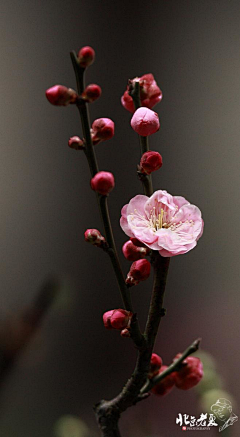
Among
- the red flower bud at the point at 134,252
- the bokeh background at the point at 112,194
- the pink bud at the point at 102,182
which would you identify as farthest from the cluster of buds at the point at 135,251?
the bokeh background at the point at 112,194

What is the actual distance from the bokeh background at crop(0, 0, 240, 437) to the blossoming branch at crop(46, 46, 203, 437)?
0.46 m

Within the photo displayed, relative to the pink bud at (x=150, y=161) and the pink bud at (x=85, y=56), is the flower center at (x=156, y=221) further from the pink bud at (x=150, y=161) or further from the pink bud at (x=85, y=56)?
the pink bud at (x=85, y=56)

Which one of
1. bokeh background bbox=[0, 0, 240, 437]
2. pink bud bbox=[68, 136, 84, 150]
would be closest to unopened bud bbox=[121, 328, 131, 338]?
pink bud bbox=[68, 136, 84, 150]

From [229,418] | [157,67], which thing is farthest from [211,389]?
[157,67]

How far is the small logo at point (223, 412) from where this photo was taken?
2.52 feet

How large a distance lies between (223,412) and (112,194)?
58 centimetres

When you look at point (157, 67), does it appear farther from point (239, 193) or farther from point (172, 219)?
point (172, 219)

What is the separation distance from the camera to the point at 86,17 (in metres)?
1.10

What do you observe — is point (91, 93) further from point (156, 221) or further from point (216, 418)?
point (216, 418)

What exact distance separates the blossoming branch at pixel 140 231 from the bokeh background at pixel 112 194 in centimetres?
46

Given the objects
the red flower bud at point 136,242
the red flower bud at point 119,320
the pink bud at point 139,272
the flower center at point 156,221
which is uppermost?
the flower center at point 156,221

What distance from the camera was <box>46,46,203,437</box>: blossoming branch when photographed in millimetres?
434

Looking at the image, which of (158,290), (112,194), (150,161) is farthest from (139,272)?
(112,194)

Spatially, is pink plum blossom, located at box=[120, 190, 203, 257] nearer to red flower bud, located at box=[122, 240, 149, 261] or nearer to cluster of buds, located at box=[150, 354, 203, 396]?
red flower bud, located at box=[122, 240, 149, 261]
